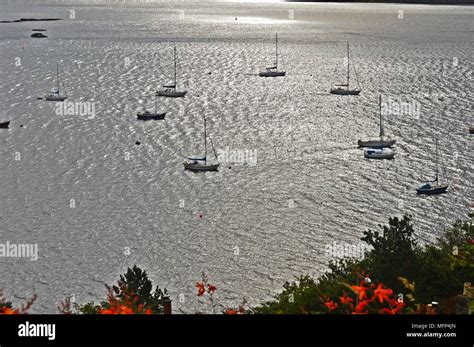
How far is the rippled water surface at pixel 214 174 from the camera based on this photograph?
44062 mm

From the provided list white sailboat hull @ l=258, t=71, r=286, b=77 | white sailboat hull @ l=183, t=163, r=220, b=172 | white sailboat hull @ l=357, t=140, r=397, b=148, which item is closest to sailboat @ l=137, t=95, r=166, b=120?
white sailboat hull @ l=183, t=163, r=220, b=172

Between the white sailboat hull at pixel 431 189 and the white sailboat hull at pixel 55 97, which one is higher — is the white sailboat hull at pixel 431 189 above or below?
below

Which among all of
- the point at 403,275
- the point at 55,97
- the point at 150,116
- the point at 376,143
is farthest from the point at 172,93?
the point at 403,275

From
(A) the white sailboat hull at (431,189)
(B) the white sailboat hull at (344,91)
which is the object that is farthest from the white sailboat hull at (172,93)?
(A) the white sailboat hull at (431,189)

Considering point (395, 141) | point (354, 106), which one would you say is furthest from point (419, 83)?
point (395, 141)

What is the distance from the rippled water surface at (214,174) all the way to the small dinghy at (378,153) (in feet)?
2.68

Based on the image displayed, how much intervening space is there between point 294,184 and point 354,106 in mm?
36903

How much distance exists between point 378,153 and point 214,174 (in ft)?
46.2

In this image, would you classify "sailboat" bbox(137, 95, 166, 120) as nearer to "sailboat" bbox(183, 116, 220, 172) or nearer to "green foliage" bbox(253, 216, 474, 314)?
"sailboat" bbox(183, 116, 220, 172)

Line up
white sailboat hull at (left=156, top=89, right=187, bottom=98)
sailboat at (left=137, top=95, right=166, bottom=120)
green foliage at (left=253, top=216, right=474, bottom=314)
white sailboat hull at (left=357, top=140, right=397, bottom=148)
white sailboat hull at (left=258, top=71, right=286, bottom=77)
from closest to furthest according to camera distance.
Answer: green foliage at (left=253, top=216, right=474, bottom=314)
white sailboat hull at (left=357, top=140, right=397, bottom=148)
sailboat at (left=137, top=95, right=166, bottom=120)
white sailboat hull at (left=156, top=89, right=187, bottom=98)
white sailboat hull at (left=258, top=71, right=286, bottom=77)

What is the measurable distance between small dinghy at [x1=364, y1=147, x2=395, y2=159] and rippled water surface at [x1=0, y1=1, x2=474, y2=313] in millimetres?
817

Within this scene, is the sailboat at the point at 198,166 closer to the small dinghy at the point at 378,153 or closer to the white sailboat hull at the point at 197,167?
the white sailboat hull at the point at 197,167

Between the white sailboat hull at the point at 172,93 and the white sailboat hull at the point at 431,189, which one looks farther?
the white sailboat hull at the point at 172,93

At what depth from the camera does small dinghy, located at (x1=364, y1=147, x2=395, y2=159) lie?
229 feet
